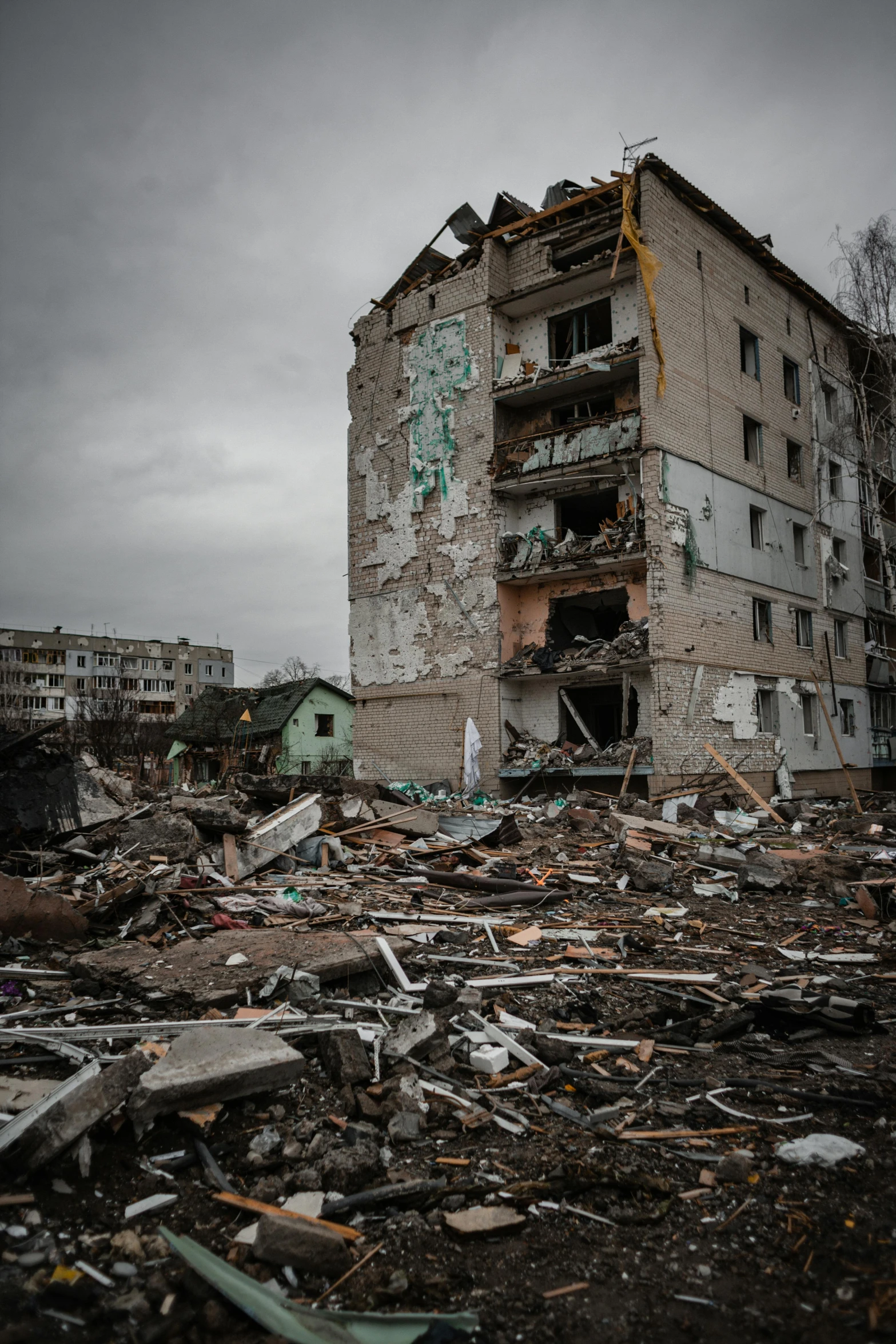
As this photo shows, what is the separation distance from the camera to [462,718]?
18703mm

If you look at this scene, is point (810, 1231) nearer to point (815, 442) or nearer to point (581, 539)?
point (581, 539)

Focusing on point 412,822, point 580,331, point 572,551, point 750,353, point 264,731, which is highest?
point 750,353

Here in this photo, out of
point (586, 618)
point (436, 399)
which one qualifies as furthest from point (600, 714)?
point (436, 399)

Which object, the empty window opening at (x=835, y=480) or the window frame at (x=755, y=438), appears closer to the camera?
the window frame at (x=755, y=438)

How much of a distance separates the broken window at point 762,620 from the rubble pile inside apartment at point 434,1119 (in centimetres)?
1304

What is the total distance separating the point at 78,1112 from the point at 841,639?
24.3m

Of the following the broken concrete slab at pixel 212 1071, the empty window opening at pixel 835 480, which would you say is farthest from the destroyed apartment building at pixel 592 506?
the broken concrete slab at pixel 212 1071

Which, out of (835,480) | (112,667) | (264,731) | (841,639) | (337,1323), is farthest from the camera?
(112,667)

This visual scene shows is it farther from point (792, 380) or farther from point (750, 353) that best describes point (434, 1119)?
point (792, 380)

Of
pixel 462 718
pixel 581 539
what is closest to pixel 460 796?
pixel 462 718

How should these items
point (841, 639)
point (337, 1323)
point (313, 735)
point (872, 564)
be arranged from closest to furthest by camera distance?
1. point (337, 1323)
2. point (841, 639)
3. point (872, 564)
4. point (313, 735)

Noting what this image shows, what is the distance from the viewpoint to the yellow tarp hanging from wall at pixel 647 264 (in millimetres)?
16859

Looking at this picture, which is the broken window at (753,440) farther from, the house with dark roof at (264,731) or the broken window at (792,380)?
the house with dark roof at (264,731)

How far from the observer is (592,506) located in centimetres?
1950
